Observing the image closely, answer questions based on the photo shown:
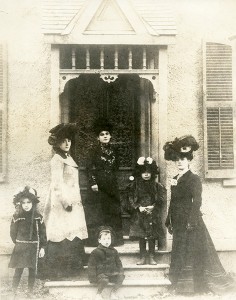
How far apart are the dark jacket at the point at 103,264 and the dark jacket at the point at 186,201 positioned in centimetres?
92

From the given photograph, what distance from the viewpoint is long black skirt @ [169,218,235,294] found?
6410mm

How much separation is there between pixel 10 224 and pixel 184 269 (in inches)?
95.2

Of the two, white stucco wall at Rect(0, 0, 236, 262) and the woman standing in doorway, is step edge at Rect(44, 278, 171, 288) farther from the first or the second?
white stucco wall at Rect(0, 0, 236, 262)

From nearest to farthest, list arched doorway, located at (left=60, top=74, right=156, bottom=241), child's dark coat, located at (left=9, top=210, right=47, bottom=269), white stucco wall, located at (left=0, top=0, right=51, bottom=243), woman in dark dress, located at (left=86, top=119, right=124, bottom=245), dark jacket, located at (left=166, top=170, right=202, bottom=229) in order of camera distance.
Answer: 1. child's dark coat, located at (left=9, top=210, right=47, bottom=269)
2. dark jacket, located at (left=166, top=170, right=202, bottom=229)
3. woman in dark dress, located at (left=86, top=119, right=124, bottom=245)
4. white stucco wall, located at (left=0, top=0, right=51, bottom=243)
5. arched doorway, located at (left=60, top=74, right=156, bottom=241)

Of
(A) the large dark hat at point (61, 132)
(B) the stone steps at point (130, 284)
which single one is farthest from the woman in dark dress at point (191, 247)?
(A) the large dark hat at point (61, 132)

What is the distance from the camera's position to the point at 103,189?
23.1 feet

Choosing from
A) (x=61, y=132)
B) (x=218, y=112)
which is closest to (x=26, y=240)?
(x=61, y=132)

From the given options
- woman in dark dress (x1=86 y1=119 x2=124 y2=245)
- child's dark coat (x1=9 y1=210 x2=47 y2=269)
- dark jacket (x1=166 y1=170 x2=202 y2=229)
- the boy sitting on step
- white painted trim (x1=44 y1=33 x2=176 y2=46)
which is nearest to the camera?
the boy sitting on step

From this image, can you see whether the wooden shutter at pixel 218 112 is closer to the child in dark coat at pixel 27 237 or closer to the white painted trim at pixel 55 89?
the white painted trim at pixel 55 89

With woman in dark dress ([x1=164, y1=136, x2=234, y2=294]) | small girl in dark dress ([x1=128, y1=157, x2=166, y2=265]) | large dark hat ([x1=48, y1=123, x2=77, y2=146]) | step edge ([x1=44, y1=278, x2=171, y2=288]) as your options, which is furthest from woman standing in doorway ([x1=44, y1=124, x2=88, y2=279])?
woman in dark dress ([x1=164, y1=136, x2=234, y2=294])

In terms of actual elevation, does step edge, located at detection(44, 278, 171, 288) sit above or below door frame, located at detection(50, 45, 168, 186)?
below

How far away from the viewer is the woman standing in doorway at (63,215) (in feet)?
21.3

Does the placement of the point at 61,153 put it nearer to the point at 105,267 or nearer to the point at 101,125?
the point at 101,125

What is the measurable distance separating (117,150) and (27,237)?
2011 millimetres
